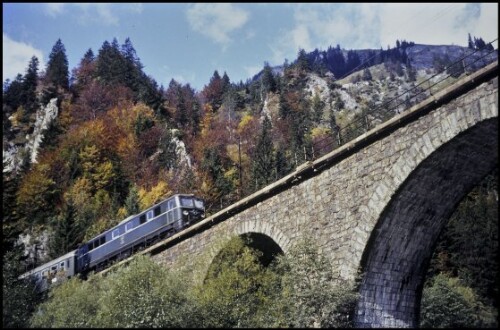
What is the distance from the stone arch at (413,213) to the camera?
12602 mm

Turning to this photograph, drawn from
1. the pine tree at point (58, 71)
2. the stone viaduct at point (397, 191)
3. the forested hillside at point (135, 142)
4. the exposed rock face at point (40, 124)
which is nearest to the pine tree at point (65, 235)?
the forested hillside at point (135, 142)

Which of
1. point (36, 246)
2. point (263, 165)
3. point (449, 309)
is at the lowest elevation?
point (449, 309)

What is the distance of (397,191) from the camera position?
13.1m

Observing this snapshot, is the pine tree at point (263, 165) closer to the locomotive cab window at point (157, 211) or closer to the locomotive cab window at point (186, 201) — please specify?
the locomotive cab window at point (186, 201)

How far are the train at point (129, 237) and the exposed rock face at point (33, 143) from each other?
83.1 feet

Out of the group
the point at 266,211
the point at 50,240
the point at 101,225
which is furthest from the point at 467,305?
the point at 50,240

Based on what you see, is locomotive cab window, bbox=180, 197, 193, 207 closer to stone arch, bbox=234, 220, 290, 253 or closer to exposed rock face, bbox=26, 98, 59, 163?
stone arch, bbox=234, 220, 290, 253

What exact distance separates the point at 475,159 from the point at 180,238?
542 inches

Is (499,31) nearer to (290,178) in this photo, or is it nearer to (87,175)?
(290,178)

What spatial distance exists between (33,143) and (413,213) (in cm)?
5465

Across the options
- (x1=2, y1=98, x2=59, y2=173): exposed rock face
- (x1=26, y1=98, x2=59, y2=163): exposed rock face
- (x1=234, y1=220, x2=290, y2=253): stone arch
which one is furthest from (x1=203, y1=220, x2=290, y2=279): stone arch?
(x1=26, y1=98, x2=59, y2=163): exposed rock face

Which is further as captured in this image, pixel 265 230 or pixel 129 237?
pixel 129 237

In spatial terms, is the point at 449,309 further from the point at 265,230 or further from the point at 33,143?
the point at 33,143

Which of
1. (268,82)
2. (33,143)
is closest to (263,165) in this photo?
(33,143)
